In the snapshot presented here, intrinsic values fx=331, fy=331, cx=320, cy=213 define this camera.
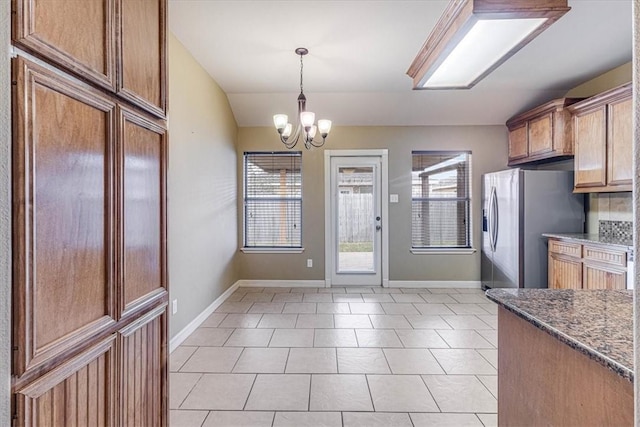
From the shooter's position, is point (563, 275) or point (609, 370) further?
point (563, 275)

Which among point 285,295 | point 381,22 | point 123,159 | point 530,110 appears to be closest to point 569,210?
point 530,110

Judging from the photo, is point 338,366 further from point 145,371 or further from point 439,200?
point 439,200

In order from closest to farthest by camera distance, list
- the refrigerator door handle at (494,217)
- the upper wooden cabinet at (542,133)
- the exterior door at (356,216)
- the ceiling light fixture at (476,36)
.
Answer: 1. the ceiling light fixture at (476,36)
2. the upper wooden cabinet at (542,133)
3. the refrigerator door handle at (494,217)
4. the exterior door at (356,216)

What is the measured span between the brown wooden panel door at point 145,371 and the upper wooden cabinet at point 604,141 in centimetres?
389

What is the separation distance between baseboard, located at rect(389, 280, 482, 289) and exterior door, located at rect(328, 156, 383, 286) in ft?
0.91

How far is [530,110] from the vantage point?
4379 mm

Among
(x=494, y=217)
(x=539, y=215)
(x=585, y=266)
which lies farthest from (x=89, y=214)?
(x=494, y=217)

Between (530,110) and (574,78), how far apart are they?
22.2 inches

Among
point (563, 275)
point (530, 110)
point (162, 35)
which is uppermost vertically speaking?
point (530, 110)

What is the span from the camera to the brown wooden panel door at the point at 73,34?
0.79 meters

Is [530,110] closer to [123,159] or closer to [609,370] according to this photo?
[609,370]

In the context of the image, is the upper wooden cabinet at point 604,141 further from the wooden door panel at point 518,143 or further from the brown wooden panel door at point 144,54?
the brown wooden panel door at point 144,54

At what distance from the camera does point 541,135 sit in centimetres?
411

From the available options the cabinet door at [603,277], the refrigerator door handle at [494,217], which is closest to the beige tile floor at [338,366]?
the refrigerator door handle at [494,217]
